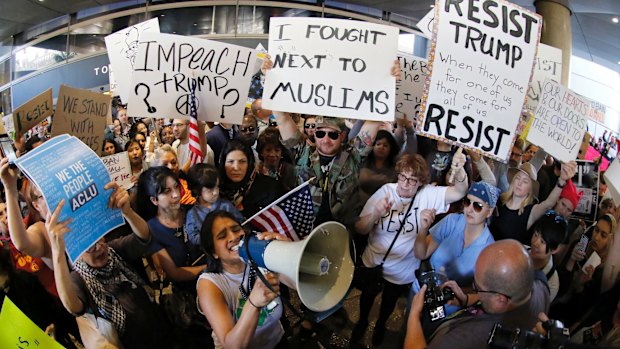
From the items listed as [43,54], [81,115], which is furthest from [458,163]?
[43,54]

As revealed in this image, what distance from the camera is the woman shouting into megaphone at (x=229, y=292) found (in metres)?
1.99

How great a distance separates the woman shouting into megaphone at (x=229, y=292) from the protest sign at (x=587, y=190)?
1.54 metres

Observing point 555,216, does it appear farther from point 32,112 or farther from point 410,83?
point 32,112

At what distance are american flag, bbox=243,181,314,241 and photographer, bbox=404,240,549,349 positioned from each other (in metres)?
0.56

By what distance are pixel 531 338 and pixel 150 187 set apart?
1.60 meters

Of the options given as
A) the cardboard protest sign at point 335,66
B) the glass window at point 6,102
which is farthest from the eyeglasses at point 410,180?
the glass window at point 6,102

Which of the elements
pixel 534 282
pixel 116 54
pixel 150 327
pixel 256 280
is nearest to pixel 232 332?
pixel 256 280

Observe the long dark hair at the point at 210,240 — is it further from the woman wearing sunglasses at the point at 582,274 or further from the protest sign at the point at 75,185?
the woman wearing sunglasses at the point at 582,274

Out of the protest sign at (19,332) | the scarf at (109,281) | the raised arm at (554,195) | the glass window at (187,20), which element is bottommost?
the protest sign at (19,332)

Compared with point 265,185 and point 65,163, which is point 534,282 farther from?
point 65,163

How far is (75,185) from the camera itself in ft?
6.96

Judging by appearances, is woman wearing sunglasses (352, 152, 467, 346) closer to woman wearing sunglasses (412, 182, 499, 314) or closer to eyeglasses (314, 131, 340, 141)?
woman wearing sunglasses (412, 182, 499, 314)

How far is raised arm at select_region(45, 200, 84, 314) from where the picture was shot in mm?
2057

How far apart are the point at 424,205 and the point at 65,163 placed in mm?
1501
